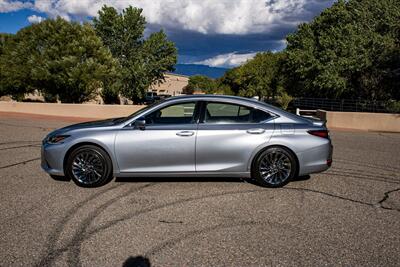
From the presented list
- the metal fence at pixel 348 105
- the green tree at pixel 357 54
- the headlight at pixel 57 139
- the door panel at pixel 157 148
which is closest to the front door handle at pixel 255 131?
the door panel at pixel 157 148

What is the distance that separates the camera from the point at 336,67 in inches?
1022

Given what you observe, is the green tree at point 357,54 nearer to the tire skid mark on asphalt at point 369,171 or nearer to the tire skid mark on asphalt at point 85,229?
the tire skid mark on asphalt at point 369,171

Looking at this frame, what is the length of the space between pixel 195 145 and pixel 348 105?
1955cm

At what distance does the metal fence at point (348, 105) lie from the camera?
65.6ft

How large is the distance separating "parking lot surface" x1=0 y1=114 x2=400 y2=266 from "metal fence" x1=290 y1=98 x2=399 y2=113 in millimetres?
A: 14966

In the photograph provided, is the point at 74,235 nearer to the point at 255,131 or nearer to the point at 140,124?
the point at 140,124

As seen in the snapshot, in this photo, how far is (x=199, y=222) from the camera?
14.4ft

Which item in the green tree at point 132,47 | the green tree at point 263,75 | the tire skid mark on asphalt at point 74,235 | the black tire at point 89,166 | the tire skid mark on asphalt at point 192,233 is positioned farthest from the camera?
the green tree at point 263,75

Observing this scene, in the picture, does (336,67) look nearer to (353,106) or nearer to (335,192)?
(353,106)

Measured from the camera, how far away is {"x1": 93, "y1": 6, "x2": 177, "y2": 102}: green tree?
40.8m

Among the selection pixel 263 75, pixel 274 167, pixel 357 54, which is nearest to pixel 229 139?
pixel 274 167

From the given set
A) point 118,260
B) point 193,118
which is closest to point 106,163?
point 193,118

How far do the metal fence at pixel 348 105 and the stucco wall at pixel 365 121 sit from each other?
6.90 feet

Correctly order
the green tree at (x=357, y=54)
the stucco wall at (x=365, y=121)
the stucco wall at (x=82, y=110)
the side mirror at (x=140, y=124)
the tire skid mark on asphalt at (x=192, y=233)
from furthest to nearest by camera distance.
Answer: the green tree at (x=357, y=54), the stucco wall at (x=82, y=110), the stucco wall at (x=365, y=121), the side mirror at (x=140, y=124), the tire skid mark on asphalt at (x=192, y=233)
